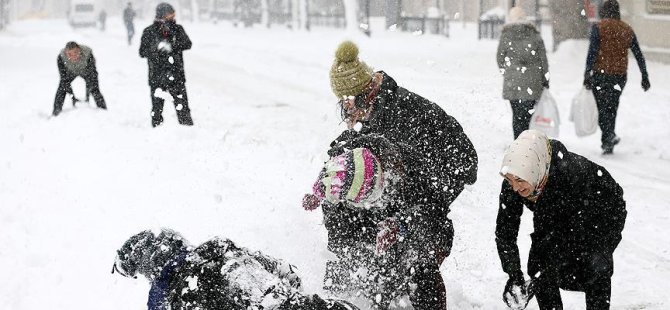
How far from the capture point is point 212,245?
132 inches

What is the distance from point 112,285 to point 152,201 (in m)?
1.71

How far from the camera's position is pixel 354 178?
3369mm

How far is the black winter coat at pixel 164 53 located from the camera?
10.1 metres

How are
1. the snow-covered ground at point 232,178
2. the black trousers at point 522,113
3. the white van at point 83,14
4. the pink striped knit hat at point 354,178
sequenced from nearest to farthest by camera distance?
the pink striped knit hat at point 354,178 < the snow-covered ground at point 232,178 < the black trousers at point 522,113 < the white van at point 83,14

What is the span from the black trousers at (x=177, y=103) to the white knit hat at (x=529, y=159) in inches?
292

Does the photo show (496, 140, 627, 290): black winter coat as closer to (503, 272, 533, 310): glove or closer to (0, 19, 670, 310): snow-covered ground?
(503, 272, 533, 310): glove

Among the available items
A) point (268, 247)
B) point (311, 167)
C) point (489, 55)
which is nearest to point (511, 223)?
point (268, 247)

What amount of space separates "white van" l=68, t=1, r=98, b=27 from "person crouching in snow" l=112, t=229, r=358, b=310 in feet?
156

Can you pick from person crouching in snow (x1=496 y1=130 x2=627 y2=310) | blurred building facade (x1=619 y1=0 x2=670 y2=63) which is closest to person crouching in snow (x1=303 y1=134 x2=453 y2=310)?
person crouching in snow (x1=496 y1=130 x2=627 y2=310)

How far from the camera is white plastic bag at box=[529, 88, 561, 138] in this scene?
8.77m

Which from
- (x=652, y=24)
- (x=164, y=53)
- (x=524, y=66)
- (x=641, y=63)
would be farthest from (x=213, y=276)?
(x=652, y=24)

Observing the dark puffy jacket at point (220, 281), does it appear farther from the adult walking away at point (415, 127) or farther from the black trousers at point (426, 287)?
the adult walking away at point (415, 127)

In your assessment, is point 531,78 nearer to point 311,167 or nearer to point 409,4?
point 311,167

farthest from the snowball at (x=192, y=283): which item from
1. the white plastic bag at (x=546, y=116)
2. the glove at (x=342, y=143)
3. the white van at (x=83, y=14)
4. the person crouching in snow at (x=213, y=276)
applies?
the white van at (x=83, y=14)
